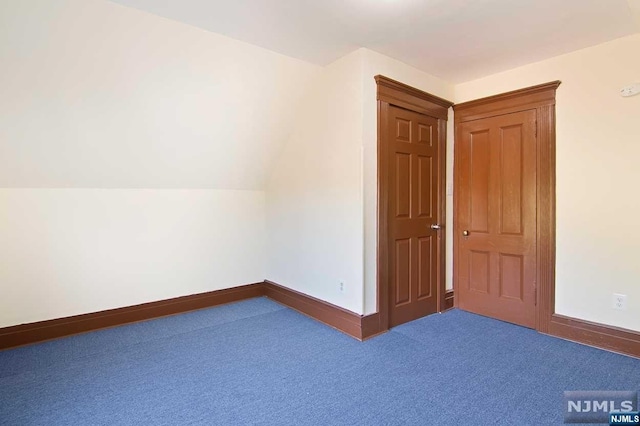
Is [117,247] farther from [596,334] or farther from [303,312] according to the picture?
[596,334]

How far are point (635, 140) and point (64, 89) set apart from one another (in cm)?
445

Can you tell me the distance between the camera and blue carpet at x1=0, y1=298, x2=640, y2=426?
194 cm

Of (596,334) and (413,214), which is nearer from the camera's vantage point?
(596,334)

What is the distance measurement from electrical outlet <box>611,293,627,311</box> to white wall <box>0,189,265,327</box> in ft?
11.9

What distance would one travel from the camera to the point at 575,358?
2.60m

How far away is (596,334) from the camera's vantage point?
9.21ft

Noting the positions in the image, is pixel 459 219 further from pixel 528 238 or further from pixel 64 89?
pixel 64 89

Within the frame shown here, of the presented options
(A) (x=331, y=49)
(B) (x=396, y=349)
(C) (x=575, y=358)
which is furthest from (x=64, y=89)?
(C) (x=575, y=358)

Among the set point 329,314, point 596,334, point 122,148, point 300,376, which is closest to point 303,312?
point 329,314

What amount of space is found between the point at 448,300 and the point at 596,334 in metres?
1.31

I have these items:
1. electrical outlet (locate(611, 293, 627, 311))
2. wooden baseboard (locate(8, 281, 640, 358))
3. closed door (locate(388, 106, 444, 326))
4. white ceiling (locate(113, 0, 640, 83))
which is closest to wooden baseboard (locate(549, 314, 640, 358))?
wooden baseboard (locate(8, 281, 640, 358))
